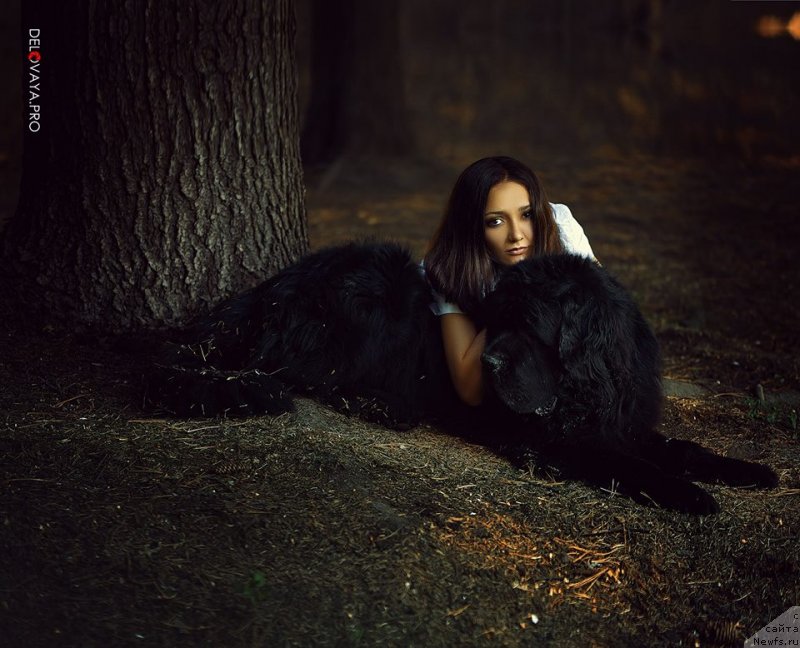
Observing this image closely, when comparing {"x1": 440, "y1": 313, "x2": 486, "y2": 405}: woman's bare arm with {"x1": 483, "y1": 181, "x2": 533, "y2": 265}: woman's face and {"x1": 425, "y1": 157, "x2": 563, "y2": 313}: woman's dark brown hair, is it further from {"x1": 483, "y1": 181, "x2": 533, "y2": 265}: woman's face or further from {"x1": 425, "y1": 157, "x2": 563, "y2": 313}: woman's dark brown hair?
{"x1": 483, "y1": 181, "x2": 533, "y2": 265}: woman's face

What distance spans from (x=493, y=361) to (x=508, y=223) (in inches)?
30.1

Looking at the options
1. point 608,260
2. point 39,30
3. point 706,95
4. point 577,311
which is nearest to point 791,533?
point 577,311

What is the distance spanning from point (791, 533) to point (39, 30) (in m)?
4.01

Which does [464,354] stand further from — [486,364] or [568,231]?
[568,231]

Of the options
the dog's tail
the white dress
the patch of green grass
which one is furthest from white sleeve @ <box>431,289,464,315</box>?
the patch of green grass

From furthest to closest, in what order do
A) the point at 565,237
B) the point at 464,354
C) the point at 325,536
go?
the point at 565,237 → the point at 464,354 → the point at 325,536

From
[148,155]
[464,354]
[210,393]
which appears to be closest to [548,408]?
[464,354]

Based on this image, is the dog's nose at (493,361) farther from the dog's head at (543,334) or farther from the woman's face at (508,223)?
the woman's face at (508,223)

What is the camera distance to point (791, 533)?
3.46 meters

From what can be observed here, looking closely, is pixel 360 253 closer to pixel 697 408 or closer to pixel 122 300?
pixel 122 300

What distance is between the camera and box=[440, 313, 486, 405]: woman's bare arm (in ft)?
13.2

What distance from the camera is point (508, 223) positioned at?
4125 millimetres

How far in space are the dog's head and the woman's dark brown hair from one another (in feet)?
1.25

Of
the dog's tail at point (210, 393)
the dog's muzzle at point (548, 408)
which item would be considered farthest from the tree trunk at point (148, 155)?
the dog's muzzle at point (548, 408)
